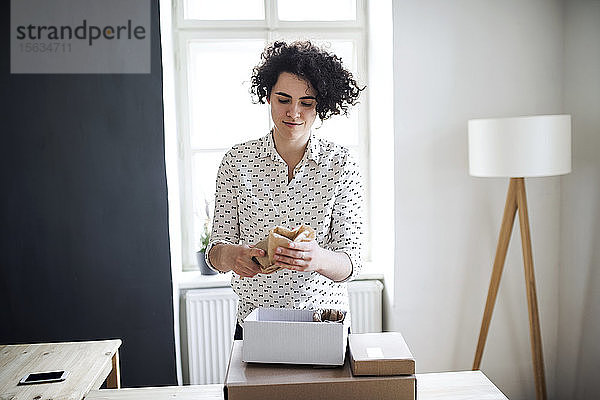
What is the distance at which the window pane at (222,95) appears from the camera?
351 centimetres

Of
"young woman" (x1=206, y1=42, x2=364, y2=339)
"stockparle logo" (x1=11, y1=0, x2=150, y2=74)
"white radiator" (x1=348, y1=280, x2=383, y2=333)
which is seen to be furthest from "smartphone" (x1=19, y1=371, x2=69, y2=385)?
"white radiator" (x1=348, y1=280, x2=383, y2=333)

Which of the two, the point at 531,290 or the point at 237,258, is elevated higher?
the point at 237,258

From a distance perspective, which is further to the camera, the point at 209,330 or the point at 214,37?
the point at 214,37

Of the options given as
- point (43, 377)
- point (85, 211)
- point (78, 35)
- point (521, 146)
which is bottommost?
point (43, 377)

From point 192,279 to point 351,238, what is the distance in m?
1.70

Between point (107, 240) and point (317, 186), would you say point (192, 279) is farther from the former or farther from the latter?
point (317, 186)

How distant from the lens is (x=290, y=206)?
1909 millimetres

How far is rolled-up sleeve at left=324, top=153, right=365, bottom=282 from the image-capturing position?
1.88 metres

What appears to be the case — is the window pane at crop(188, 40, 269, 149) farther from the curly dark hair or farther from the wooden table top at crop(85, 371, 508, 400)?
the wooden table top at crop(85, 371, 508, 400)

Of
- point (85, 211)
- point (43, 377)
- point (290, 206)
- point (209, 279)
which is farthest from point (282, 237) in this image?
point (209, 279)

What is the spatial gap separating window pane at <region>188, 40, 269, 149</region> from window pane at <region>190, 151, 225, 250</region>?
0.07 meters

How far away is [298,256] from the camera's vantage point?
159cm

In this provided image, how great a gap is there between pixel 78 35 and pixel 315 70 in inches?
62.1

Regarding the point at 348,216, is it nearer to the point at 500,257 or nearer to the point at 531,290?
the point at 500,257
